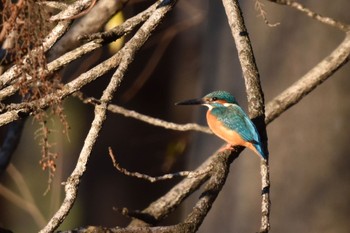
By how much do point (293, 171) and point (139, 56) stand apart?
2658mm

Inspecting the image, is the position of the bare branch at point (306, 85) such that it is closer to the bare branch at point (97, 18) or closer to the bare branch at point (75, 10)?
the bare branch at point (97, 18)

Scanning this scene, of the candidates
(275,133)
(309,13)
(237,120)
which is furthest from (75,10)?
(275,133)

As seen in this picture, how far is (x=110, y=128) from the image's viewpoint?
7691 millimetres

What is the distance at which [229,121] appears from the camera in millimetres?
3957

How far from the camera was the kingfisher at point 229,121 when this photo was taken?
141 inches

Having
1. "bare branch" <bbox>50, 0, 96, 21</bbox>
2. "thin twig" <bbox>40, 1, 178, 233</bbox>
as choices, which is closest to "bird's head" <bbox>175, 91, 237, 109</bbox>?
"thin twig" <bbox>40, 1, 178, 233</bbox>

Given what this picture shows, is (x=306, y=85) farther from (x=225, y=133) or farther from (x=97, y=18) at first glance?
(x=97, y=18)

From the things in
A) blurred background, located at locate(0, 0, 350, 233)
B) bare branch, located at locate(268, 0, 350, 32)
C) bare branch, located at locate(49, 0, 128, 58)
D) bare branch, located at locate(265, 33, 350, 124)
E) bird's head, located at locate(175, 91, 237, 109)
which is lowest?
blurred background, located at locate(0, 0, 350, 233)

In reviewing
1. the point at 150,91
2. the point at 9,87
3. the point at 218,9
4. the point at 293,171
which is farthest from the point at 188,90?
the point at 9,87

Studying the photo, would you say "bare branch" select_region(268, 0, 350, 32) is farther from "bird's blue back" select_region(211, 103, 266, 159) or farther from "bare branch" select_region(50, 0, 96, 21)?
"bare branch" select_region(50, 0, 96, 21)

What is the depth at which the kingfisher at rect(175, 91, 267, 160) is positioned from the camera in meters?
3.57

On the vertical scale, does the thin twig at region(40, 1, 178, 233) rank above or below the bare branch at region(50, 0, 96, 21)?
below

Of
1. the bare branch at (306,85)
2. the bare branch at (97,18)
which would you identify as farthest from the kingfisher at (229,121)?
the bare branch at (97,18)

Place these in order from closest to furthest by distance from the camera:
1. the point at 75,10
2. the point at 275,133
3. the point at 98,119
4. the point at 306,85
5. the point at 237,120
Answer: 1. the point at 98,119
2. the point at 75,10
3. the point at 237,120
4. the point at 306,85
5. the point at 275,133
